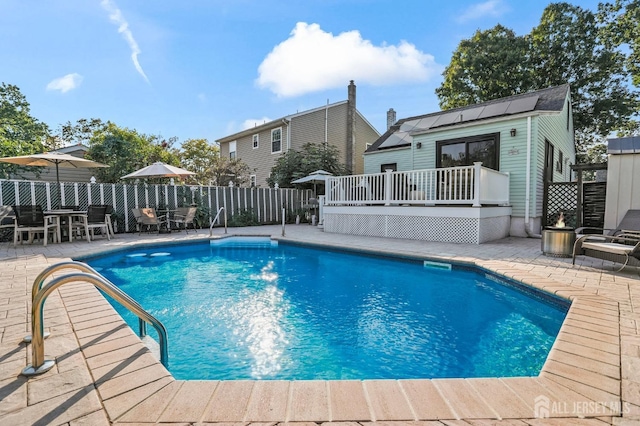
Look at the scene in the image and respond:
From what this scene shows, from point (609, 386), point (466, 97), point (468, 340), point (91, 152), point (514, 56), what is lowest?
point (468, 340)

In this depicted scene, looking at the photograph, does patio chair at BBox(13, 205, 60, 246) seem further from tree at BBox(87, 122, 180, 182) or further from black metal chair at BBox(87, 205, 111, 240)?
tree at BBox(87, 122, 180, 182)

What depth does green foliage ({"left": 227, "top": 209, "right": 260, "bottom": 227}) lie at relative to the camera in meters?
12.6

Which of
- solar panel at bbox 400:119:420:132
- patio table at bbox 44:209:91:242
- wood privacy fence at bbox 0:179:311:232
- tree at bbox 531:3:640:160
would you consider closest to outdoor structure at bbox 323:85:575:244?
solar panel at bbox 400:119:420:132

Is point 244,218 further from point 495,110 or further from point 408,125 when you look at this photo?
point 495,110

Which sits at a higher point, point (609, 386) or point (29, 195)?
point (29, 195)

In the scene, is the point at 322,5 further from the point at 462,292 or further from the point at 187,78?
the point at 462,292

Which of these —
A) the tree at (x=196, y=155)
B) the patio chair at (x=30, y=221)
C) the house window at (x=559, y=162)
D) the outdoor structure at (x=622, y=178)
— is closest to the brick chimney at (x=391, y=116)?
the house window at (x=559, y=162)

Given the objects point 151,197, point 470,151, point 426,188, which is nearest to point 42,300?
point 426,188

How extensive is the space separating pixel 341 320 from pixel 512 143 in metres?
8.42

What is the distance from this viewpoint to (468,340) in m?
3.22

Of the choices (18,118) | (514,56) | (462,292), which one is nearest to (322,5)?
(462,292)

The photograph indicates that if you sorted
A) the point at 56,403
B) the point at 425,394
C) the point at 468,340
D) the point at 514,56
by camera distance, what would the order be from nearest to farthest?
the point at 56,403 < the point at 425,394 < the point at 468,340 < the point at 514,56

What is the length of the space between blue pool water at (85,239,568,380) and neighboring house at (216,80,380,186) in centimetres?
1241

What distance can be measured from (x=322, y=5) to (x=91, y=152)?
11.4 meters
